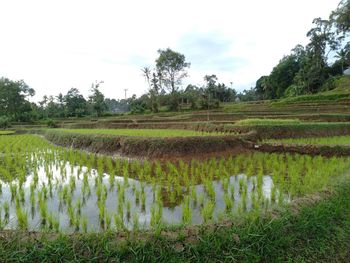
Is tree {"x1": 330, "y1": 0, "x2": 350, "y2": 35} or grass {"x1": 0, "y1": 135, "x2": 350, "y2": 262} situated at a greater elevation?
tree {"x1": 330, "y1": 0, "x2": 350, "y2": 35}

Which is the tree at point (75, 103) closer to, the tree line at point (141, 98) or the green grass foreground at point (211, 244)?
the tree line at point (141, 98)

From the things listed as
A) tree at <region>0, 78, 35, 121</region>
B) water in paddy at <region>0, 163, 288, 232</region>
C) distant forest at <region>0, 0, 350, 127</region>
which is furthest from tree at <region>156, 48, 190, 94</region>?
water in paddy at <region>0, 163, 288, 232</region>

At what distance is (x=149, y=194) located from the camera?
555cm

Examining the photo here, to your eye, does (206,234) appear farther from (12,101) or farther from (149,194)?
(12,101)

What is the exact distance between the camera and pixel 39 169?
8.12 meters

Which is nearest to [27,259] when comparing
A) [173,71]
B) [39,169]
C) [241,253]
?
[241,253]

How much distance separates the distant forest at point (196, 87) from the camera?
4172cm

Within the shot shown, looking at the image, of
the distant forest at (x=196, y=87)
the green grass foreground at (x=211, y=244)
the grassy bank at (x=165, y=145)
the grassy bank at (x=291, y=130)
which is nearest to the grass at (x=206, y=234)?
the green grass foreground at (x=211, y=244)

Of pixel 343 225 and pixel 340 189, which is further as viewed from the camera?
pixel 340 189

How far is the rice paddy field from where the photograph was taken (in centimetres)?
383

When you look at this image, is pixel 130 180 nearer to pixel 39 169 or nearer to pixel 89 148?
pixel 39 169

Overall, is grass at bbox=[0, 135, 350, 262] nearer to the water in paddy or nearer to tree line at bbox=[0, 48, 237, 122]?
the water in paddy

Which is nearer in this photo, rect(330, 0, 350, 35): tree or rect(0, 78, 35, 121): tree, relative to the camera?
rect(330, 0, 350, 35): tree

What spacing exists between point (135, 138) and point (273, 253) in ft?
24.1
